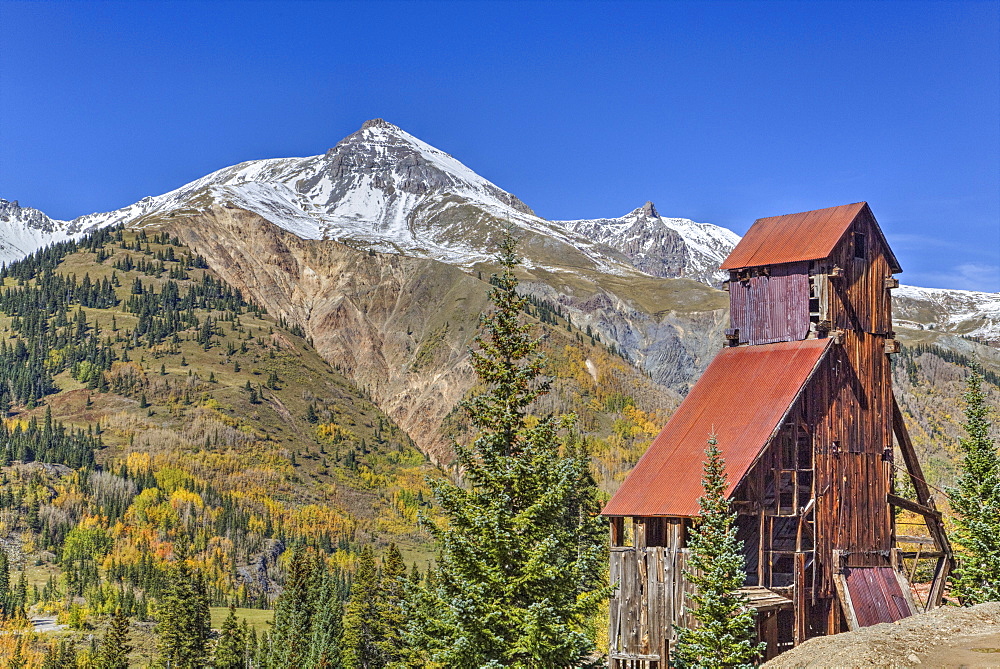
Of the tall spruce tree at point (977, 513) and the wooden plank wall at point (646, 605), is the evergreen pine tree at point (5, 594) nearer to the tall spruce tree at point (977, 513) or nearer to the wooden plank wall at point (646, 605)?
the wooden plank wall at point (646, 605)

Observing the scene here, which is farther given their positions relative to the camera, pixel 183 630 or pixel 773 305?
pixel 183 630

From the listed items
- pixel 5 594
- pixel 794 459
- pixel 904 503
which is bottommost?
pixel 5 594

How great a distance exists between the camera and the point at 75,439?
171000 millimetres

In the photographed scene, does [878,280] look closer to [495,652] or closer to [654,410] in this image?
[495,652]

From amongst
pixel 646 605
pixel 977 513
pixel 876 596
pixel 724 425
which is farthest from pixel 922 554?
pixel 646 605

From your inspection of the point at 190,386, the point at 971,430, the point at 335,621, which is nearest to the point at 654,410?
the point at 190,386

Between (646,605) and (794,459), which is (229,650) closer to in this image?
(646,605)

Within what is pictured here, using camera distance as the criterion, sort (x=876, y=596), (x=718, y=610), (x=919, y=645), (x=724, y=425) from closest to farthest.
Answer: (x=919, y=645)
(x=718, y=610)
(x=724, y=425)
(x=876, y=596)

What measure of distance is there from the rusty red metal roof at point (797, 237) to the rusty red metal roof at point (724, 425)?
323 centimetres

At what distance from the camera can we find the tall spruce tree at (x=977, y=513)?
3466cm

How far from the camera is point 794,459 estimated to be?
34156mm

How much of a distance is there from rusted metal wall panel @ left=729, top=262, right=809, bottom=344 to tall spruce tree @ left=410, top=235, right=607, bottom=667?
12651mm

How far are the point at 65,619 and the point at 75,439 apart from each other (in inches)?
2136

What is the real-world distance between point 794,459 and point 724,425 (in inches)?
106
